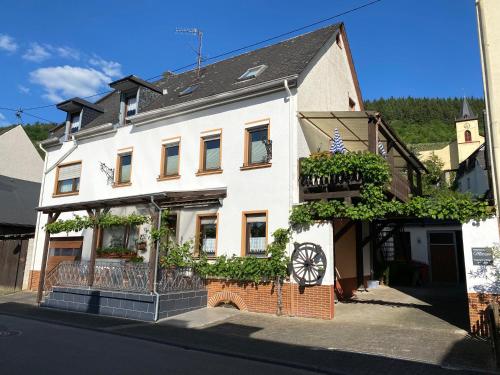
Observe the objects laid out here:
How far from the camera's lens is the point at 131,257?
47.8ft

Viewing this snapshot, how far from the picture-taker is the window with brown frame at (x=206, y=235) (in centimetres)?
1356

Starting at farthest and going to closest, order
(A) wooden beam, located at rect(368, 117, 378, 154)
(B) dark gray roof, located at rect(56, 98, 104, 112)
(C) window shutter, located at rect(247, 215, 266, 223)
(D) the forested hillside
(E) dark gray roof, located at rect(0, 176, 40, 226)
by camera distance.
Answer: (D) the forested hillside, (E) dark gray roof, located at rect(0, 176, 40, 226), (B) dark gray roof, located at rect(56, 98, 104, 112), (C) window shutter, located at rect(247, 215, 266, 223), (A) wooden beam, located at rect(368, 117, 378, 154)

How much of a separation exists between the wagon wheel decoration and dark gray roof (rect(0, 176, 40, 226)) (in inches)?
668

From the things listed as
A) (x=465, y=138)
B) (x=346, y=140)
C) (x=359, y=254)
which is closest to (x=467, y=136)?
(x=465, y=138)

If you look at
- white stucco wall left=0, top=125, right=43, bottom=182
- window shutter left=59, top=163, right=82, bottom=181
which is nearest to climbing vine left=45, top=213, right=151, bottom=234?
window shutter left=59, top=163, right=82, bottom=181

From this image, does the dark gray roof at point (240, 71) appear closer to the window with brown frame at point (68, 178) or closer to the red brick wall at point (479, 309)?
the window with brown frame at point (68, 178)

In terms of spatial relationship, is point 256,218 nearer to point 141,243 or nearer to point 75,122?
point 141,243

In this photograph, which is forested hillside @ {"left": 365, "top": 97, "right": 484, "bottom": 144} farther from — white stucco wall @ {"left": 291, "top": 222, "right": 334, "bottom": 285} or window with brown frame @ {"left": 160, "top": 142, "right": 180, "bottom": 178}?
white stucco wall @ {"left": 291, "top": 222, "right": 334, "bottom": 285}

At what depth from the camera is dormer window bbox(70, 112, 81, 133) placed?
64.5 feet

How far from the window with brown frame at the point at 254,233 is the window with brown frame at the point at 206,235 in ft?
3.97

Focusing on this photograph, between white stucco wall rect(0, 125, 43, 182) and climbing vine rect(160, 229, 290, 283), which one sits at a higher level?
white stucco wall rect(0, 125, 43, 182)

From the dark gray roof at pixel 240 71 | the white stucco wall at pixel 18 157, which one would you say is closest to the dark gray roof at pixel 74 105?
the dark gray roof at pixel 240 71

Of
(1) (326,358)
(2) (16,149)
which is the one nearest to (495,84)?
(1) (326,358)

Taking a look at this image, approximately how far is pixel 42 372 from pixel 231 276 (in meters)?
6.95
